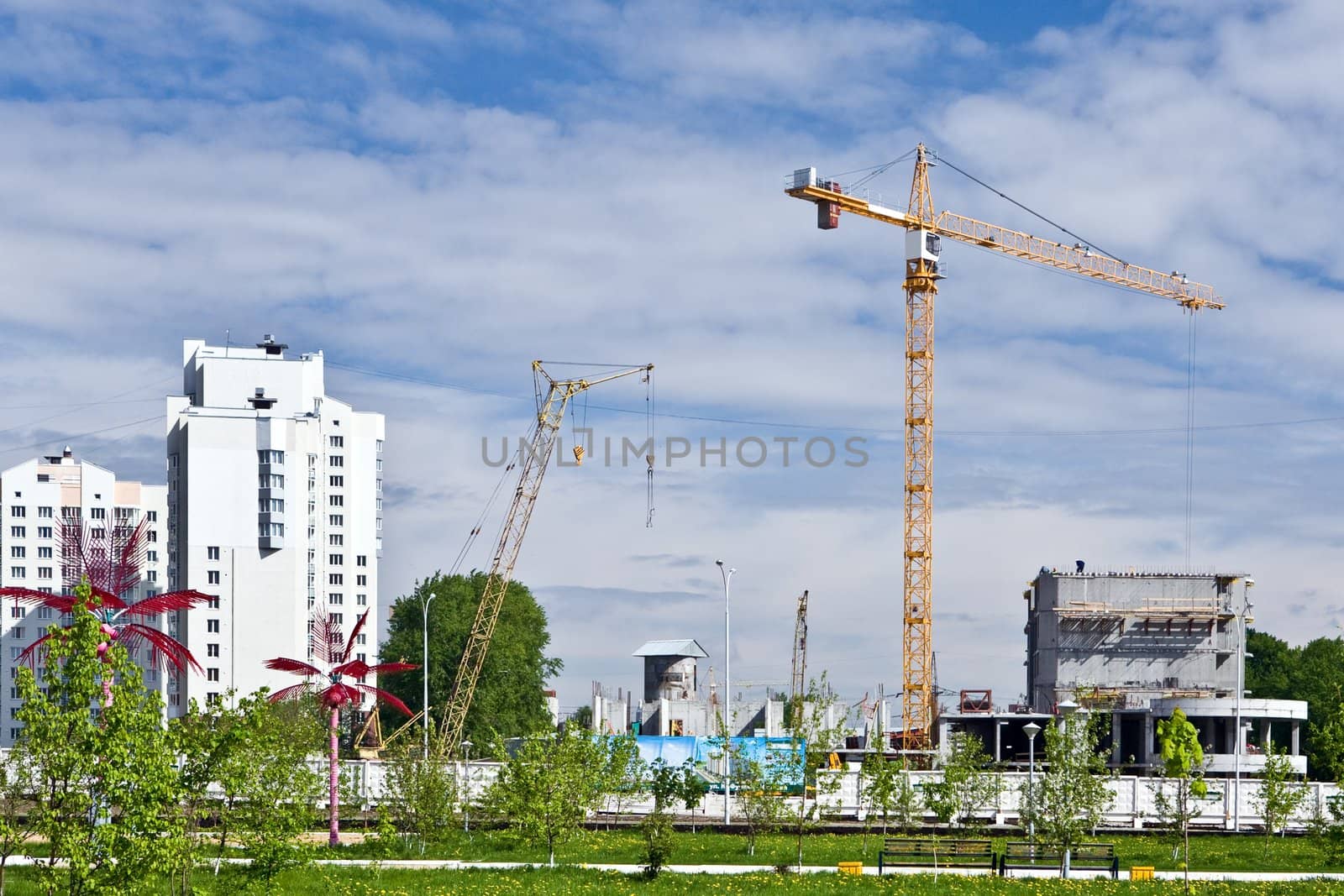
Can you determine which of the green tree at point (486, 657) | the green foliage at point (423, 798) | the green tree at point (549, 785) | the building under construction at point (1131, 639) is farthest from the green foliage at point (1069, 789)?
the building under construction at point (1131, 639)

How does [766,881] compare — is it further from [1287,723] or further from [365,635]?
[365,635]

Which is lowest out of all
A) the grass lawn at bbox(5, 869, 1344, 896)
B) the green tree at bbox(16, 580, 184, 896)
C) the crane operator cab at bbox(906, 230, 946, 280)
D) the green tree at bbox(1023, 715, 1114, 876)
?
the grass lawn at bbox(5, 869, 1344, 896)

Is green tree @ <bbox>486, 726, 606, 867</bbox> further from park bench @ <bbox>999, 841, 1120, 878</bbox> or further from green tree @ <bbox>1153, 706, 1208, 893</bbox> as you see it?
green tree @ <bbox>1153, 706, 1208, 893</bbox>

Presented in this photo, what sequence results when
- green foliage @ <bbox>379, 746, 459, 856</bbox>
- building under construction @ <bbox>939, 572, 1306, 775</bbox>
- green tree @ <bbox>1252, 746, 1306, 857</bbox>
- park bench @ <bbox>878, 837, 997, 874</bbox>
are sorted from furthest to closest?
building under construction @ <bbox>939, 572, 1306, 775</bbox>, green tree @ <bbox>1252, 746, 1306, 857</bbox>, green foliage @ <bbox>379, 746, 459, 856</bbox>, park bench @ <bbox>878, 837, 997, 874</bbox>

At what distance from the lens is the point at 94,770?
22.5 meters

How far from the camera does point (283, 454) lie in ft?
458

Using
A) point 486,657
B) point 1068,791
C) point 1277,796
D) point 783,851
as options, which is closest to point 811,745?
point 783,851

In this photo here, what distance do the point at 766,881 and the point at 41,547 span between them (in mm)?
151373

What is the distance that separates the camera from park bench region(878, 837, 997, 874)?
41.7m

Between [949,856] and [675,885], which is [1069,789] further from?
[675,885]

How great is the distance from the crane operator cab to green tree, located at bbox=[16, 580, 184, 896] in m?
107

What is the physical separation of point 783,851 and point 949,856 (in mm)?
6845

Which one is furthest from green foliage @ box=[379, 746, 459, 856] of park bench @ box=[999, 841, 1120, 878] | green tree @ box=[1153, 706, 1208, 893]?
green tree @ box=[1153, 706, 1208, 893]

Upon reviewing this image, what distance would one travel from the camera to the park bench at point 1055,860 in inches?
1610
